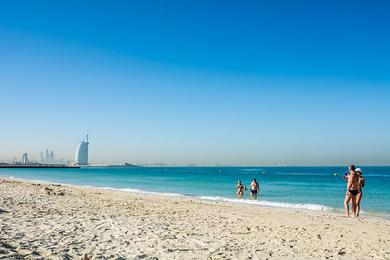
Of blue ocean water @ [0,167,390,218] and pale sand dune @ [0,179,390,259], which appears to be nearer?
pale sand dune @ [0,179,390,259]

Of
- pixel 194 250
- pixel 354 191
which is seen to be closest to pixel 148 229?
pixel 194 250

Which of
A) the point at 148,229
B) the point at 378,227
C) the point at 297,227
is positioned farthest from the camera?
the point at 378,227

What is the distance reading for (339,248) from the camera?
348 inches

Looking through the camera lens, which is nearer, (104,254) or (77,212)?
(104,254)

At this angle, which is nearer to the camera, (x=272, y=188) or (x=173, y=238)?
(x=173, y=238)

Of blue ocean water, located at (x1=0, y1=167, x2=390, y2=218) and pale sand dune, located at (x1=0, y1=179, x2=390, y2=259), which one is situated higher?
pale sand dune, located at (x1=0, y1=179, x2=390, y2=259)

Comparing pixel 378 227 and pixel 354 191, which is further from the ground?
pixel 354 191

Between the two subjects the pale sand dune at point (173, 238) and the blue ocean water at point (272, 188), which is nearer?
the pale sand dune at point (173, 238)

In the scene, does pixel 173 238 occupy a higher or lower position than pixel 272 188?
higher

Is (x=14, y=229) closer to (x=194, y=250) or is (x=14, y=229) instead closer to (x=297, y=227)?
(x=194, y=250)

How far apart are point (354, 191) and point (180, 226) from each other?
296 inches

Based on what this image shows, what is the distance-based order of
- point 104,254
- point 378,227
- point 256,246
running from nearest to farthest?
point 104,254 → point 256,246 → point 378,227

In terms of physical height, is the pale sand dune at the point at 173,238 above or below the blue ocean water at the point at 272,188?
above

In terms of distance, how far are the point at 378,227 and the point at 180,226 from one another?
264 inches
